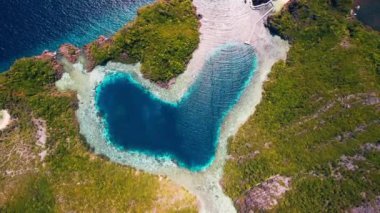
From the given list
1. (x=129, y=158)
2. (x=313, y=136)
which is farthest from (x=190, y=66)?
(x=313, y=136)

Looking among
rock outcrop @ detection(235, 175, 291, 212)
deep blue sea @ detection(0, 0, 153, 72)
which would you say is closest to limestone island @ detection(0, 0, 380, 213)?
rock outcrop @ detection(235, 175, 291, 212)

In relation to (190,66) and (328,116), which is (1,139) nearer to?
(190,66)

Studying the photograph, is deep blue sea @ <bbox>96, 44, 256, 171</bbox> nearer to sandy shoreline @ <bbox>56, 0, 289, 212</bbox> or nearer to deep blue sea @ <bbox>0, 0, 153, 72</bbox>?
sandy shoreline @ <bbox>56, 0, 289, 212</bbox>

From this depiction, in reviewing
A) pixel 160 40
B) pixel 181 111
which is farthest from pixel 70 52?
pixel 181 111

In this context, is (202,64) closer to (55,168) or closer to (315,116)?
(315,116)

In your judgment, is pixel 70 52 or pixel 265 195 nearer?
pixel 265 195
